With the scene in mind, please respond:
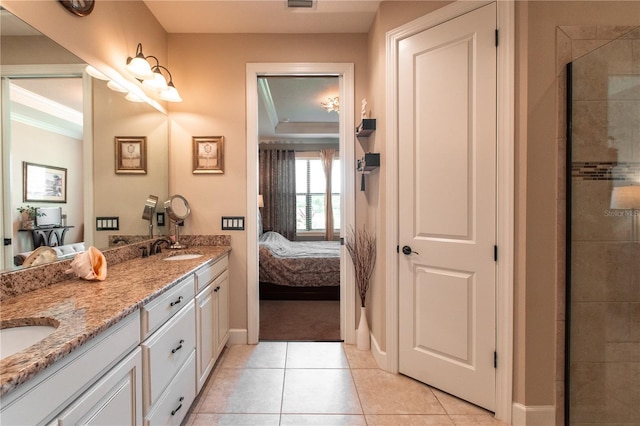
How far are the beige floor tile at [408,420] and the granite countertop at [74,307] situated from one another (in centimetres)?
137

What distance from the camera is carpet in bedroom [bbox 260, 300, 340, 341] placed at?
270 cm

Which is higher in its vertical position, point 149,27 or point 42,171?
point 149,27

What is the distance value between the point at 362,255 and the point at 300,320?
1.18m

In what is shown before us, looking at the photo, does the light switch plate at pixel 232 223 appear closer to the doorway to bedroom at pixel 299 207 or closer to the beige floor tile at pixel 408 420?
the doorway to bedroom at pixel 299 207

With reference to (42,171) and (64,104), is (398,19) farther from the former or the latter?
(42,171)

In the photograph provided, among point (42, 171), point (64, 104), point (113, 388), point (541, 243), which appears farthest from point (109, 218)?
point (541, 243)

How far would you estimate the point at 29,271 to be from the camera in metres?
1.23

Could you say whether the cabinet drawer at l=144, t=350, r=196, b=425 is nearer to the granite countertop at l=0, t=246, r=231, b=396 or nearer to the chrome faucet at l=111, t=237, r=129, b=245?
the granite countertop at l=0, t=246, r=231, b=396

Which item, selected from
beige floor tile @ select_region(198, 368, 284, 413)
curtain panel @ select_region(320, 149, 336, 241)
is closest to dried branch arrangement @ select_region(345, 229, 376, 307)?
beige floor tile @ select_region(198, 368, 284, 413)

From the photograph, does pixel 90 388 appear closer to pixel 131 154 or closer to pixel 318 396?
pixel 318 396

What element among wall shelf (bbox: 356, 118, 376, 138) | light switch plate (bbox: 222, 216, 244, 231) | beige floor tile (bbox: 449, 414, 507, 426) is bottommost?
beige floor tile (bbox: 449, 414, 507, 426)

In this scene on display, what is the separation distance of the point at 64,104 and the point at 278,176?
4.80 m

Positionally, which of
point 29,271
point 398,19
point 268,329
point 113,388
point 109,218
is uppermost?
point 398,19

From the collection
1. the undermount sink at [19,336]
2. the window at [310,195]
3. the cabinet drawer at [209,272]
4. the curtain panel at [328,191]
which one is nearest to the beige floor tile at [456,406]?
the cabinet drawer at [209,272]
